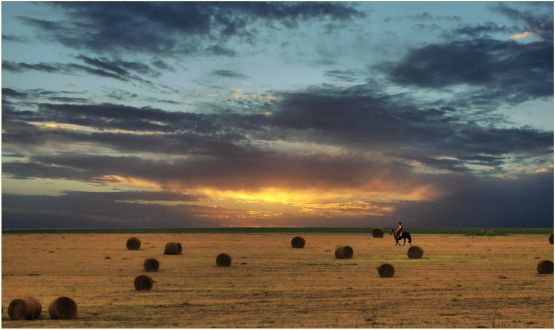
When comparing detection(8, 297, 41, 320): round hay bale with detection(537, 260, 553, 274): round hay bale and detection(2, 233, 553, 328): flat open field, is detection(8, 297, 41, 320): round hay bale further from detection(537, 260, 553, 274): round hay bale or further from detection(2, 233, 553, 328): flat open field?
detection(537, 260, 553, 274): round hay bale

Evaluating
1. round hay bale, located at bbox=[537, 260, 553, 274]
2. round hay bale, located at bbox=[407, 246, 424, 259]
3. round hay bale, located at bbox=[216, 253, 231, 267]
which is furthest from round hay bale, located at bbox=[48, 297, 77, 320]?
round hay bale, located at bbox=[407, 246, 424, 259]

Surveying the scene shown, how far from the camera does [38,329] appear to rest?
1909 cm

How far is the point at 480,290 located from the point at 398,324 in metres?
9.34

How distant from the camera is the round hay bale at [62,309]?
67.4 ft

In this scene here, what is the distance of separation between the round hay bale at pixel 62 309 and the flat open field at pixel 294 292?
30 centimetres

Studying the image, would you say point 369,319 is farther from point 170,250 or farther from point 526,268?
point 170,250

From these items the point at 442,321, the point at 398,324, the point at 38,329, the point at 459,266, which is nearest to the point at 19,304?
the point at 38,329

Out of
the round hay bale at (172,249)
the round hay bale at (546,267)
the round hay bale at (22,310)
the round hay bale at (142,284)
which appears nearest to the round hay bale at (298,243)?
the round hay bale at (172,249)

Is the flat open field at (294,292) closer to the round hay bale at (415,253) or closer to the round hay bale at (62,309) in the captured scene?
the round hay bale at (62,309)

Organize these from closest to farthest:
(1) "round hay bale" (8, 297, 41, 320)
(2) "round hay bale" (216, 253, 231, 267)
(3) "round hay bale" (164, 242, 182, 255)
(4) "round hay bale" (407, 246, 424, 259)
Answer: (1) "round hay bale" (8, 297, 41, 320) → (2) "round hay bale" (216, 253, 231, 267) → (4) "round hay bale" (407, 246, 424, 259) → (3) "round hay bale" (164, 242, 182, 255)

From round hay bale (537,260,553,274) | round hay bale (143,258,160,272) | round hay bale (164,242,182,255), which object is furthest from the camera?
round hay bale (164,242,182,255)

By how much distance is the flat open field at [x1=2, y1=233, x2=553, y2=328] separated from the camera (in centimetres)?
2059

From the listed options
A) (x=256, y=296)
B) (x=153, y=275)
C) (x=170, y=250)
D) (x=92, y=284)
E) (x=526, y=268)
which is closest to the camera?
(x=256, y=296)

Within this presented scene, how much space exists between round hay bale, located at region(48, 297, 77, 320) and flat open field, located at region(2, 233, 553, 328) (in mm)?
299
